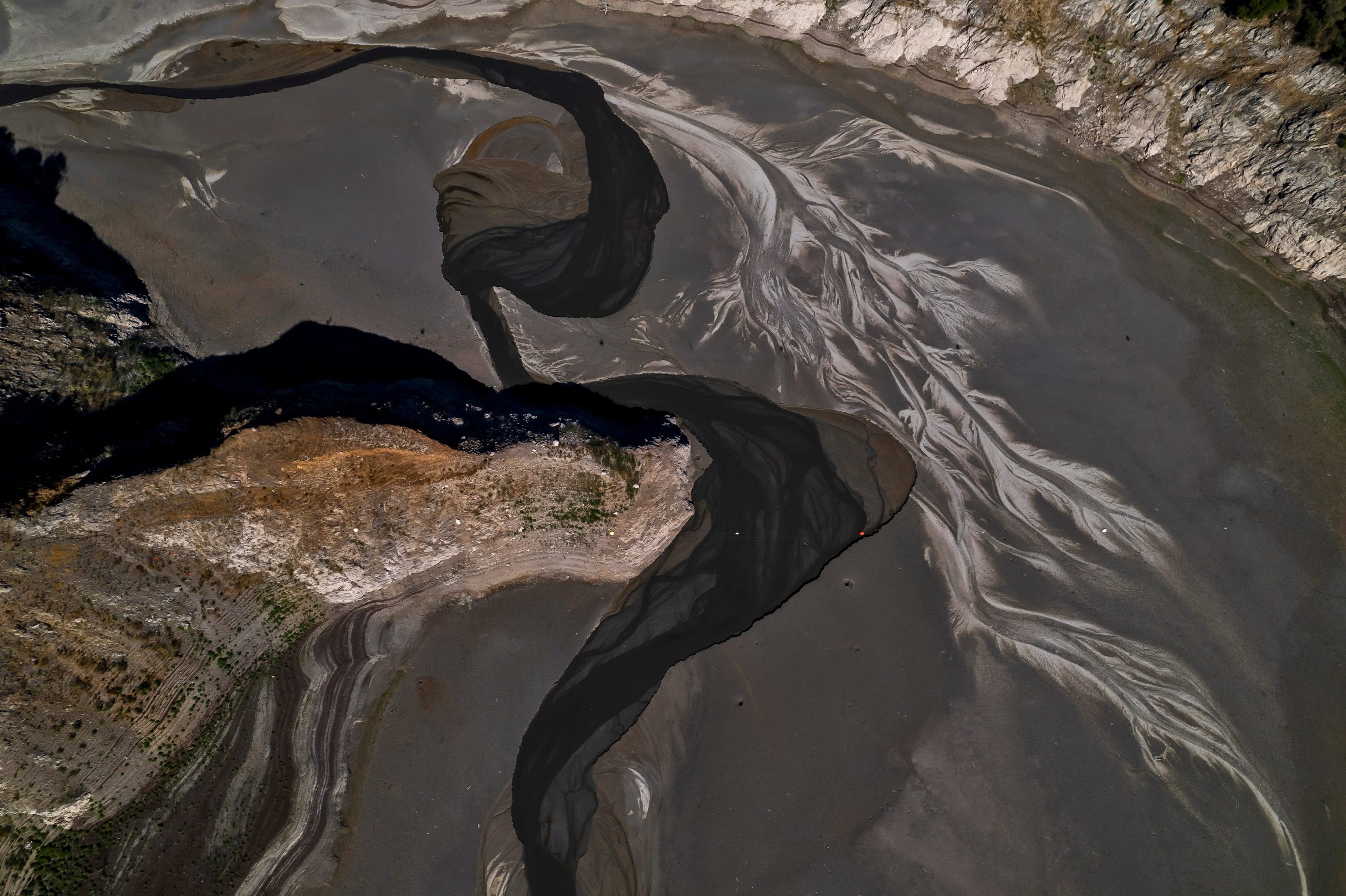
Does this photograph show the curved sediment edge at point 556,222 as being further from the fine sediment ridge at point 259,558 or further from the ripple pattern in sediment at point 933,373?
the fine sediment ridge at point 259,558

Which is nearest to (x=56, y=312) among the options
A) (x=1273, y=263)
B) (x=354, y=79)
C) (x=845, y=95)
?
(x=354, y=79)

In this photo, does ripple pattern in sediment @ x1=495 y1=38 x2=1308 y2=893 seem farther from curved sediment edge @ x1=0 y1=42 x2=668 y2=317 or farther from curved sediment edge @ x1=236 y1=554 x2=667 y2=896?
curved sediment edge @ x1=236 y1=554 x2=667 y2=896

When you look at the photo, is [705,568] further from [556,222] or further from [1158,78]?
[1158,78]

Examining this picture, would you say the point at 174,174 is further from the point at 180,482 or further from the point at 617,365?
the point at 617,365

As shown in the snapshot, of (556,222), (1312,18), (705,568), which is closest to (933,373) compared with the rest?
(705,568)

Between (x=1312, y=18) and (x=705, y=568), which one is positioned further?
(x=705, y=568)

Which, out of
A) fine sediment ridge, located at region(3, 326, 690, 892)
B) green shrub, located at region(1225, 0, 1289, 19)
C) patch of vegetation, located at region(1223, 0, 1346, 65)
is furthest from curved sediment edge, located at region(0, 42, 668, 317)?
patch of vegetation, located at region(1223, 0, 1346, 65)

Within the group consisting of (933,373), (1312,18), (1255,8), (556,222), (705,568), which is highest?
(1312,18)

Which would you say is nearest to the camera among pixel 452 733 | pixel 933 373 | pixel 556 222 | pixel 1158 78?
pixel 452 733

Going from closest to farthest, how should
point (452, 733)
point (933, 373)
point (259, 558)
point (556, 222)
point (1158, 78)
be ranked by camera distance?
point (259, 558) < point (452, 733) < point (1158, 78) < point (933, 373) < point (556, 222)
